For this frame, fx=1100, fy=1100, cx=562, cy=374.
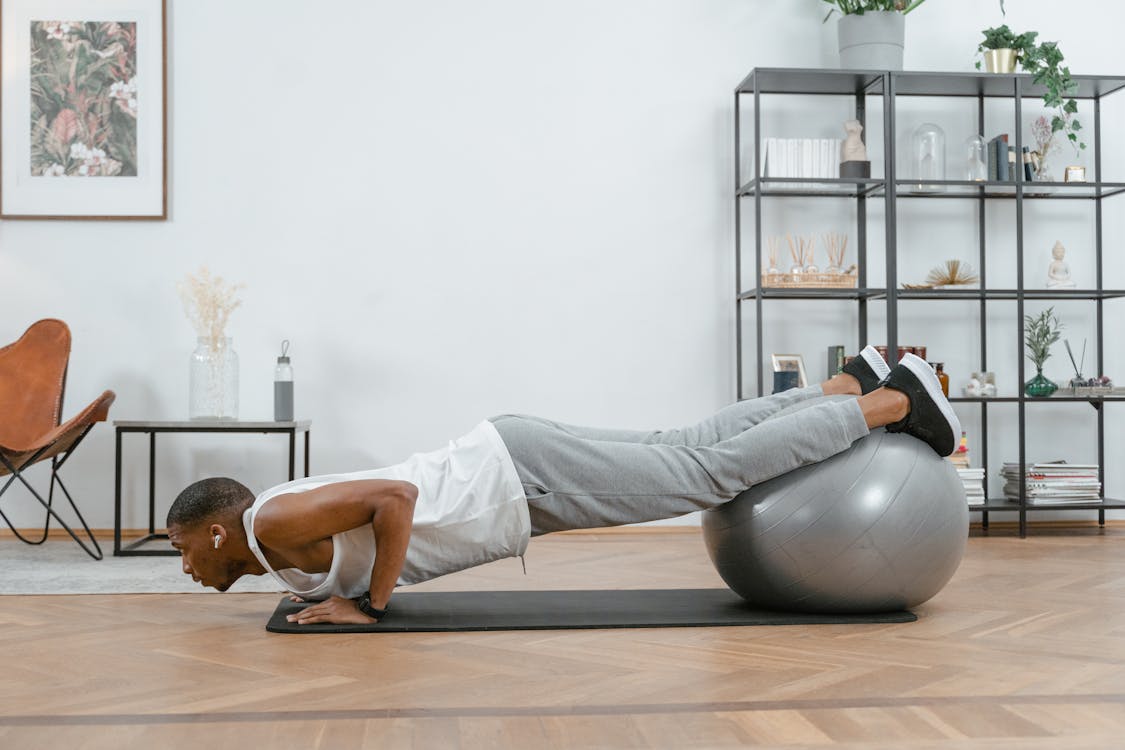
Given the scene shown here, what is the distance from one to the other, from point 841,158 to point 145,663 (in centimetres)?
359

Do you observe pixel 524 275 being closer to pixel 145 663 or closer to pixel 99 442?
pixel 99 442

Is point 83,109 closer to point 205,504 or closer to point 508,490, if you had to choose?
point 205,504

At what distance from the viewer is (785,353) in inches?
194

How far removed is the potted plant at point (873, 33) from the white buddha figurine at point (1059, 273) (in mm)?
1091

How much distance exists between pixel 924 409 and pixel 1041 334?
253cm

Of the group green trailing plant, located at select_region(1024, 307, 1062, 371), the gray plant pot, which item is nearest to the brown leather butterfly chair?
the gray plant pot

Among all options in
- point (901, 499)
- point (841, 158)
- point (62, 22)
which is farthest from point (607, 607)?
point (62, 22)

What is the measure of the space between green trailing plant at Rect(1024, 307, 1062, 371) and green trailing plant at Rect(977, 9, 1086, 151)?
76cm

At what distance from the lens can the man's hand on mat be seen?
2.57 m

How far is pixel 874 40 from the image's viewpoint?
4.72m

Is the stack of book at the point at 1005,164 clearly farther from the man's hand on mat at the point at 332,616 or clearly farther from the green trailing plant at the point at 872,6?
the man's hand on mat at the point at 332,616

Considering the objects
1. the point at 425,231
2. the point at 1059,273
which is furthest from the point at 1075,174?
the point at 425,231

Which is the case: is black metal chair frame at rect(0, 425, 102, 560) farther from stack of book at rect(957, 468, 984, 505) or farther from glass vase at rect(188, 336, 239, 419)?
stack of book at rect(957, 468, 984, 505)

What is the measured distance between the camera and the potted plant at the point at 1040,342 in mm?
4758
